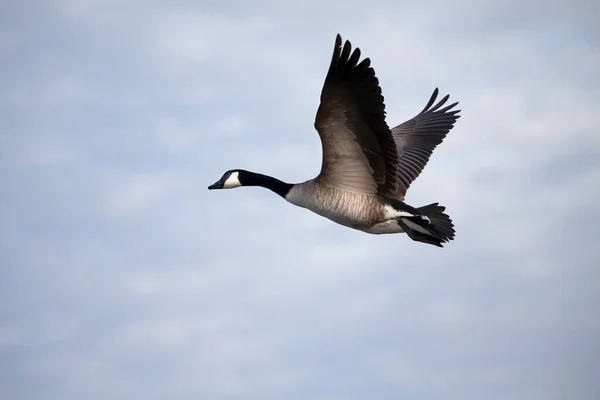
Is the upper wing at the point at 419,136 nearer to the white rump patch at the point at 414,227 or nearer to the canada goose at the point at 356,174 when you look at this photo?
the canada goose at the point at 356,174

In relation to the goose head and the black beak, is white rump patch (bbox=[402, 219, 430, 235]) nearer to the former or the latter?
the goose head

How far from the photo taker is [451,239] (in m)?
13.0

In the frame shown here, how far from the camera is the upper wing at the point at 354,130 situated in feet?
37.2

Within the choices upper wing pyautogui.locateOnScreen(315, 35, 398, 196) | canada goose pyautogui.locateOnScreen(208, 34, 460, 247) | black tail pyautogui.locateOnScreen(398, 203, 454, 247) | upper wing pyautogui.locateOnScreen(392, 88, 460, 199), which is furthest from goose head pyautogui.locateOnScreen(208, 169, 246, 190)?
black tail pyautogui.locateOnScreen(398, 203, 454, 247)

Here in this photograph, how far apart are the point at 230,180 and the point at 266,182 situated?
32.7 inches

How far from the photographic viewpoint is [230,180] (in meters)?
14.9

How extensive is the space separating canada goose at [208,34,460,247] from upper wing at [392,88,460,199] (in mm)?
192

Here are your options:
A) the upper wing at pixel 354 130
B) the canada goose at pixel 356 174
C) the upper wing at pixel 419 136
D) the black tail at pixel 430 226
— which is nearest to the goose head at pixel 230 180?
the canada goose at pixel 356 174

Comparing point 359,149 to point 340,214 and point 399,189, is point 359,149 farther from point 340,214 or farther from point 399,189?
point 399,189

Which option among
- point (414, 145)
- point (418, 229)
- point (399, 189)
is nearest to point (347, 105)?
point (418, 229)

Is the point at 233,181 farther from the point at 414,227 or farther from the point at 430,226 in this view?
the point at 430,226

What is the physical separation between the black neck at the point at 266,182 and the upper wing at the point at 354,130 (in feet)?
3.23

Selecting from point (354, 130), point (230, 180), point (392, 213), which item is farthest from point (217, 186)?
point (354, 130)

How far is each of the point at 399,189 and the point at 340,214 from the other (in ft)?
6.72
